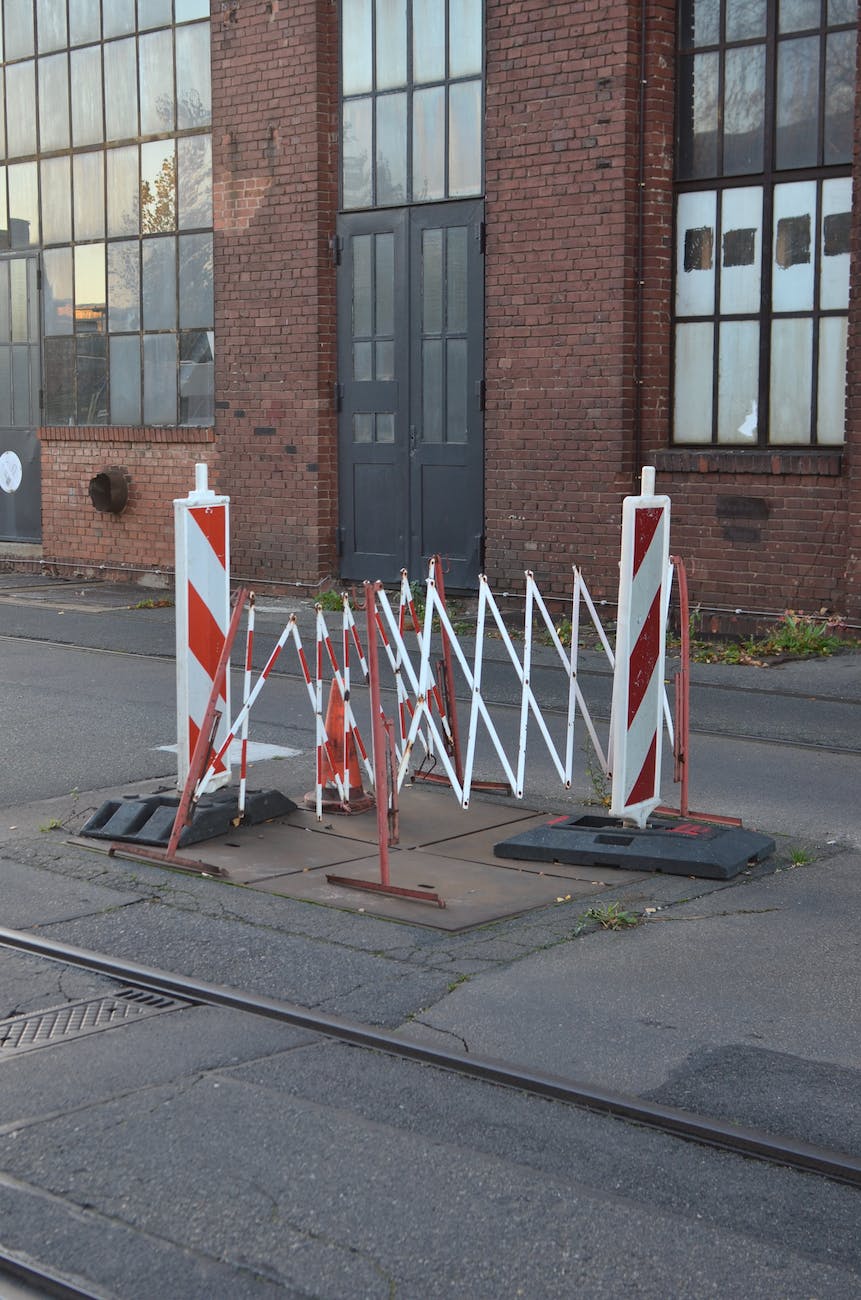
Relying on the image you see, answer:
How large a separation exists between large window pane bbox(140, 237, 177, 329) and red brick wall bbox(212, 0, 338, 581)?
855mm

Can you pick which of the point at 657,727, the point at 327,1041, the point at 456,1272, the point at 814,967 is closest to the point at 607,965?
the point at 814,967

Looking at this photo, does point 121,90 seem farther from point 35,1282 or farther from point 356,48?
point 35,1282

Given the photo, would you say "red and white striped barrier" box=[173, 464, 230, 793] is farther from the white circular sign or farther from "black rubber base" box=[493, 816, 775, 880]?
the white circular sign

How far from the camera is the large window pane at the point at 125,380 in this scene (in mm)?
18578

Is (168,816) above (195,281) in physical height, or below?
below

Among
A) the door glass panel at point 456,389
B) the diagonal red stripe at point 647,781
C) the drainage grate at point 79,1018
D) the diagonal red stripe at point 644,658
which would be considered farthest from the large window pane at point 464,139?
the drainage grate at point 79,1018

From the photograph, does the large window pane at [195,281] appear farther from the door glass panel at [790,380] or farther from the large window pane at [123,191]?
the door glass panel at [790,380]

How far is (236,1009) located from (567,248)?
10420 mm

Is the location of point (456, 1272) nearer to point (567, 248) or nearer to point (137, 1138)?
point (137, 1138)

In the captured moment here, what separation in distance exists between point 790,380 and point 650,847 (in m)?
7.55

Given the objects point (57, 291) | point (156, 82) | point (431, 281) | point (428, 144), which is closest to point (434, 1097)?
point (431, 281)

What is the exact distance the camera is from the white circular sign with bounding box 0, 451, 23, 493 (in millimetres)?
20297

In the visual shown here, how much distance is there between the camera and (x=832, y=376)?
13.5 meters

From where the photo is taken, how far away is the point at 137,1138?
440 centimetres
